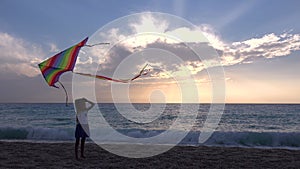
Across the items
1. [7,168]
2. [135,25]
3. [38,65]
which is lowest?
Result: [7,168]

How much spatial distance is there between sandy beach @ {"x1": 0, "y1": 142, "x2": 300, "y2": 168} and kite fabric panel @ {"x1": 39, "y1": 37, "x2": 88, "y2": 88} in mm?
A: 2588

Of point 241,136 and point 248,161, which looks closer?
point 248,161

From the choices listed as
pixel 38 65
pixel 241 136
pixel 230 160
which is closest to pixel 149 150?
pixel 230 160

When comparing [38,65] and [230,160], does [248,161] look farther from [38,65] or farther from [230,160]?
[38,65]

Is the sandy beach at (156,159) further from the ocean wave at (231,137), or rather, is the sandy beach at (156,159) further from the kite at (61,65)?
the ocean wave at (231,137)

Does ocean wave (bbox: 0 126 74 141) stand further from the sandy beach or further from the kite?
the kite

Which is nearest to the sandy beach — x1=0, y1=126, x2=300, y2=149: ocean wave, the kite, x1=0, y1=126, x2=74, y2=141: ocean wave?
the kite

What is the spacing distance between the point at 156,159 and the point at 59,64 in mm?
4020

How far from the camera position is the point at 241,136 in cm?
1503

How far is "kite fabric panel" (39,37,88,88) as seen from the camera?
225 inches

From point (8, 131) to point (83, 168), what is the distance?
40.1 feet

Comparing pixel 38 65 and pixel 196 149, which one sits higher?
pixel 38 65

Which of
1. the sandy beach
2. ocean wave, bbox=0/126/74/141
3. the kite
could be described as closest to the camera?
the kite

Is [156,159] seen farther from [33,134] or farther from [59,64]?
[33,134]
